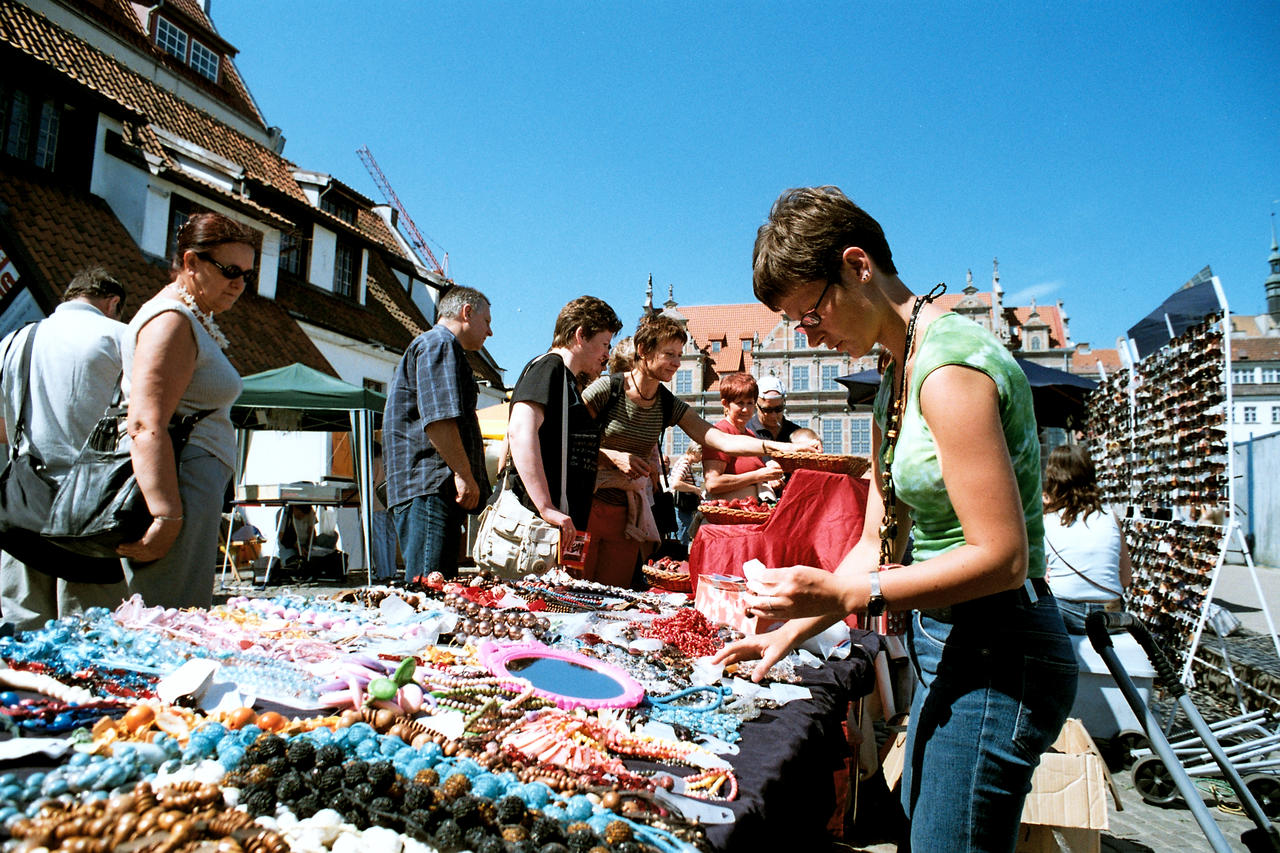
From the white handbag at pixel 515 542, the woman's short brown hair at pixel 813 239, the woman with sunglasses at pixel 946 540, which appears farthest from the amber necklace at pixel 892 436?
the white handbag at pixel 515 542

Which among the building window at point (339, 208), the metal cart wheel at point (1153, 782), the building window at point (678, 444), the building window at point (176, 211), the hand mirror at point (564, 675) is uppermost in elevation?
the building window at point (339, 208)

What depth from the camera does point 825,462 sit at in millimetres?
3094

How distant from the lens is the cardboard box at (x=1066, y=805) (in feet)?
6.81

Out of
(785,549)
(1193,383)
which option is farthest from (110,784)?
(1193,383)

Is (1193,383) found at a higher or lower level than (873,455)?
higher

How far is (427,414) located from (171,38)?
67.4ft

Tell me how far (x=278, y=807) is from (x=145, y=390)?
4.93ft

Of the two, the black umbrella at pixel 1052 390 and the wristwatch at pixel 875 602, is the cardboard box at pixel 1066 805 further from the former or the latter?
the black umbrella at pixel 1052 390

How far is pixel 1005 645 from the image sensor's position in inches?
50.9

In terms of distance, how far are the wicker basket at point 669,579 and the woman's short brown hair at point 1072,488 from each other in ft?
8.13

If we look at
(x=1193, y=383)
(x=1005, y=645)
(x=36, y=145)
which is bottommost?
(x=1005, y=645)

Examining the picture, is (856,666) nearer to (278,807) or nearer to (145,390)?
(278,807)

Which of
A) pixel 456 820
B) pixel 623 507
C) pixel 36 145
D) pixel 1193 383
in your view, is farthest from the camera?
pixel 36 145

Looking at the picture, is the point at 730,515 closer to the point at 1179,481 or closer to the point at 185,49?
the point at 1179,481
